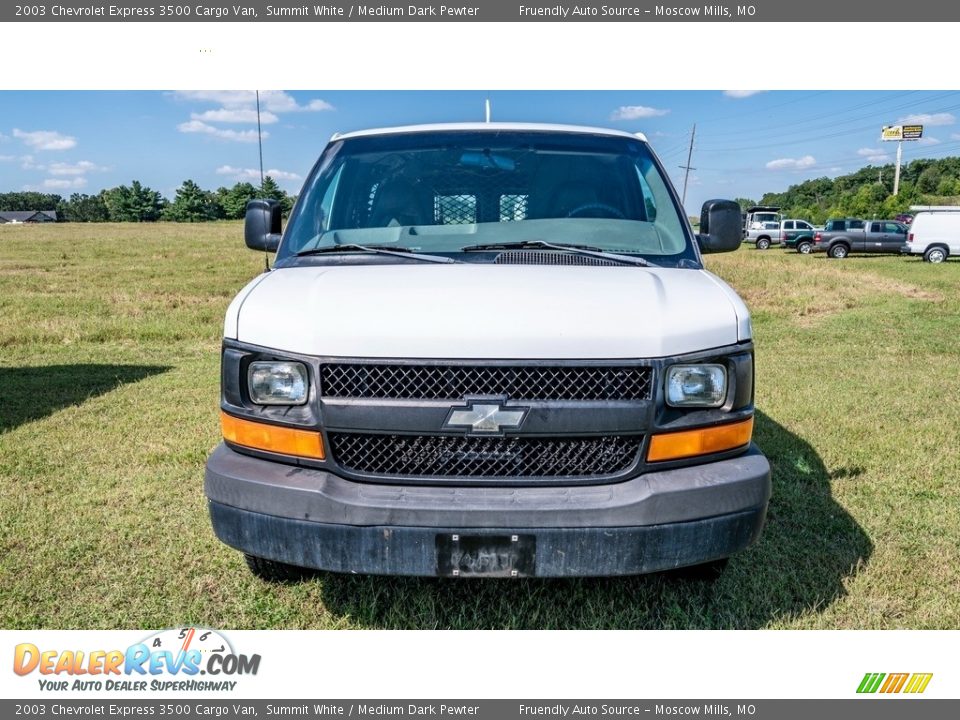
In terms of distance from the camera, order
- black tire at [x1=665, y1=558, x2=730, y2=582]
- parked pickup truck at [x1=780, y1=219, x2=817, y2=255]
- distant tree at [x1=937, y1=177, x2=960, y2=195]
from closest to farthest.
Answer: black tire at [x1=665, y1=558, x2=730, y2=582] < parked pickup truck at [x1=780, y1=219, x2=817, y2=255] < distant tree at [x1=937, y1=177, x2=960, y2=195]

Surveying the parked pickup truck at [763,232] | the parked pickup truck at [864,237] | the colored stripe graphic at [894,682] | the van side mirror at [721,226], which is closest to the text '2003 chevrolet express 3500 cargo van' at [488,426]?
the colored stripe graphic at [894,682]

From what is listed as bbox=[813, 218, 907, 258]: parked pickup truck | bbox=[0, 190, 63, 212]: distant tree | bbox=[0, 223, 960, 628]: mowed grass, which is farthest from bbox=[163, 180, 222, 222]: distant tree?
bbox=[0, 223, 960, 628]: mowed grass

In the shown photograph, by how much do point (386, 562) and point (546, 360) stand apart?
888 mm

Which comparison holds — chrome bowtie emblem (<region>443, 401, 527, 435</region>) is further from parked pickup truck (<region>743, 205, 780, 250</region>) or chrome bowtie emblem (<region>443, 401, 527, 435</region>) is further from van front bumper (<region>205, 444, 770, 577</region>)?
parked pickup truck (<region>743, 205, 780, 250</region>)

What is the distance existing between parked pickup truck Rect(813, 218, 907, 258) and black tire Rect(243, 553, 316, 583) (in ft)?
119

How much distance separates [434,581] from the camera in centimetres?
342

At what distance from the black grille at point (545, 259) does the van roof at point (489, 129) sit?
1060 millimetres

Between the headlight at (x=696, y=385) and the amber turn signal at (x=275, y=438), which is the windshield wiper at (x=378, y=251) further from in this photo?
the headlight at (x=696, y=385)

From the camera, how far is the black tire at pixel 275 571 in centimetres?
330

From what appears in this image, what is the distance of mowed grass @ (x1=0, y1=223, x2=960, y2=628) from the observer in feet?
10.5

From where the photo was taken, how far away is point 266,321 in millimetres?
2641

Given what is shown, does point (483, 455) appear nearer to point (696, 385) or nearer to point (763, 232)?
point (696, 385)

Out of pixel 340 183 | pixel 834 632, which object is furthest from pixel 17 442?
pixel 834 632

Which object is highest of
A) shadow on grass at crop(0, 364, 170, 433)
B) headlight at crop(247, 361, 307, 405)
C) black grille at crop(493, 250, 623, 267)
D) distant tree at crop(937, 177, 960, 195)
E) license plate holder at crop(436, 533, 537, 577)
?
distant tree at crop(937, 177, 960, 195)
